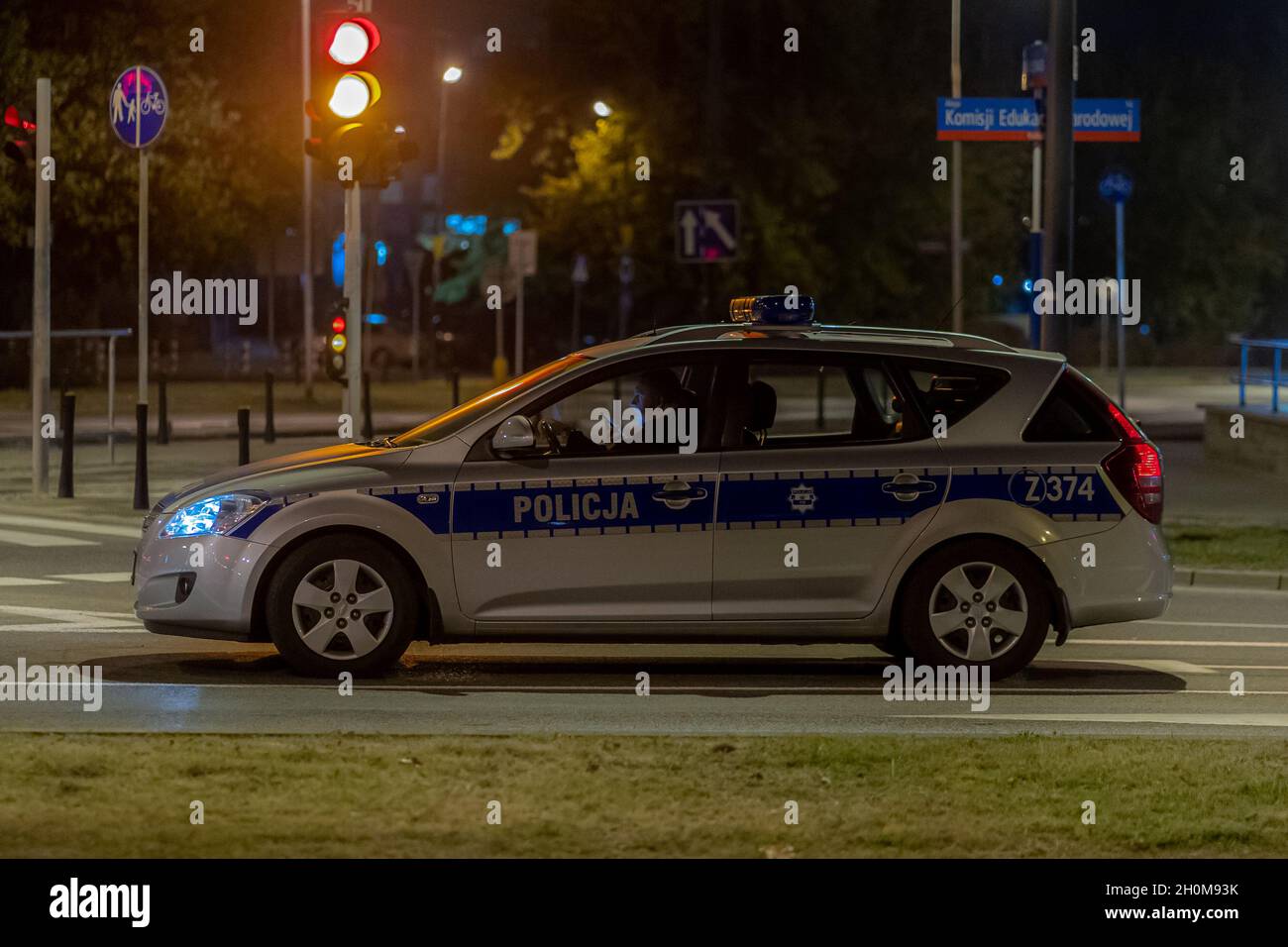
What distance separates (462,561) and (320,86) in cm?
710

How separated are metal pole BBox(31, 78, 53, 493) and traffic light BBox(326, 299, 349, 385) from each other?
2540mm

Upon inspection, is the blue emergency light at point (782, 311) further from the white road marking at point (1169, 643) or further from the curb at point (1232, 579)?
the curb at point (1232, 579)

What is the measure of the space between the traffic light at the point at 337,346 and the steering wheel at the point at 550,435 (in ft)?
25.8

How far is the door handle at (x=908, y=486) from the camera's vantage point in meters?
10.3

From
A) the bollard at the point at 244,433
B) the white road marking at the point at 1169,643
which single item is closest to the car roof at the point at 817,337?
the white road marking at the point at 1169,643

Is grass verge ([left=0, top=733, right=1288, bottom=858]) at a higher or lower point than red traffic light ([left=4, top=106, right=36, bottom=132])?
lower

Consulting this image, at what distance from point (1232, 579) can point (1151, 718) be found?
5.89 meters

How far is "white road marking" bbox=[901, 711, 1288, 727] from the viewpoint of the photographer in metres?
9.34

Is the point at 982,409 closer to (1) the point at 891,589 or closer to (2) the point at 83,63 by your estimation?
(1) the point at 891,589

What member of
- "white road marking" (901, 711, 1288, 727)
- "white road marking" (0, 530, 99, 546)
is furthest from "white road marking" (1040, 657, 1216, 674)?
"white road marking" (0, 530, 99, 546)

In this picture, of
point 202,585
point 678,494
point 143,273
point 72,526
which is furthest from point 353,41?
point 678,494

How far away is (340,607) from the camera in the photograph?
10.2 m

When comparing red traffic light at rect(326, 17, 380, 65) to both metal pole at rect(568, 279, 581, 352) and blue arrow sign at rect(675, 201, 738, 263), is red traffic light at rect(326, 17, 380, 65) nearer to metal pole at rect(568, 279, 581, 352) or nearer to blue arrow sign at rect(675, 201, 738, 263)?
blue arrow sign at rect(675, 201, 738, 263)

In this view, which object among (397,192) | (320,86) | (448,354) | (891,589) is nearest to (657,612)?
(891,589)
